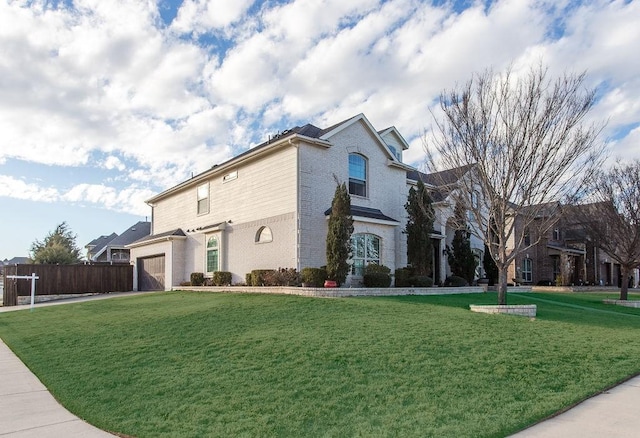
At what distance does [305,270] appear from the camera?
17.1 meters

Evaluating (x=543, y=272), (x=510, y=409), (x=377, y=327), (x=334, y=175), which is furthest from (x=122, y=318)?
(x=543, y=272)

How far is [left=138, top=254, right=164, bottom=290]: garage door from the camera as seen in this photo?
27.5 m

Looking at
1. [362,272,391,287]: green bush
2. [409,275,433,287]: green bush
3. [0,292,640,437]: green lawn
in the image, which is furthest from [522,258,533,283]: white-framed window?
[0,292,640,437]: green lawn

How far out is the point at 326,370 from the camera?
7.06 m

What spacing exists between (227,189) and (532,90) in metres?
14.5

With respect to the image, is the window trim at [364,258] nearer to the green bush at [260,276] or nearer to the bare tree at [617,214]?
the green bush at [260,276]

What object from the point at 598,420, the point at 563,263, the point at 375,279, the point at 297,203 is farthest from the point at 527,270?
the point at 598,420

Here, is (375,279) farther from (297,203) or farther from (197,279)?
(197,279)

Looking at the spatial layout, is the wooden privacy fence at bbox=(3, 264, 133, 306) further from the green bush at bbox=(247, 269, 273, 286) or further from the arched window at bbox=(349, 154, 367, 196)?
the arched window at bbox=(349, 154, 367, 196)

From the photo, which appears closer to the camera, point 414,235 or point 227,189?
point 414,235

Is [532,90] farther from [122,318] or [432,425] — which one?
[122,318]

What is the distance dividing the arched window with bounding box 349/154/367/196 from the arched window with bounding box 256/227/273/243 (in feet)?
12.9

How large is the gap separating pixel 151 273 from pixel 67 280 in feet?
14.7

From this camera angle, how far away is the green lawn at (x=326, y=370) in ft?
17.9
